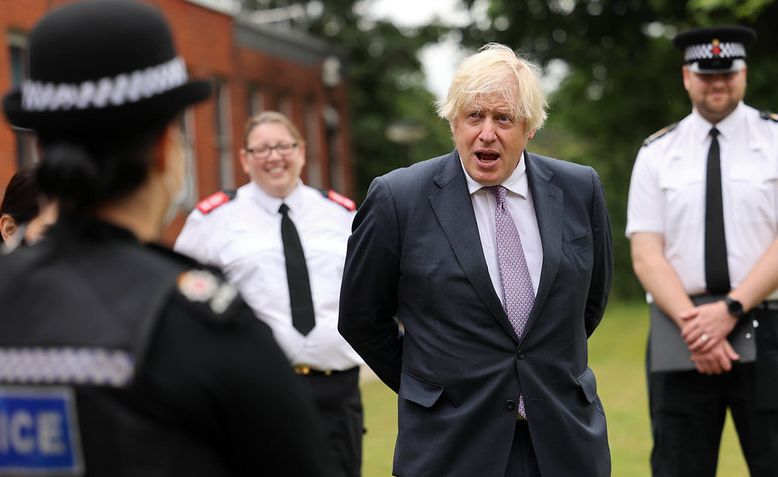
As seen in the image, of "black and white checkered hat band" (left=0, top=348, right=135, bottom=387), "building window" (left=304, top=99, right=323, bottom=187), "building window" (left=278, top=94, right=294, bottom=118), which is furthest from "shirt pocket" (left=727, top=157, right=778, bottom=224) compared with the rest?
"building window" (left=304, top=99, right=323, bottom=187)

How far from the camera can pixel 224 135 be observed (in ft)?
96.7

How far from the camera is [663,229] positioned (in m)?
6.24

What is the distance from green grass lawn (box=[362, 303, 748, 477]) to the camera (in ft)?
31.2

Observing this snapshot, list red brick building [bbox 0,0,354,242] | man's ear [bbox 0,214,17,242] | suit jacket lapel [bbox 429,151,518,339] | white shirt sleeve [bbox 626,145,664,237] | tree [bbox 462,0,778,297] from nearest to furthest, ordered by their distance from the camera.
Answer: suit jacket lapel [bbox 429,151,518,339], man's ear [bbox 0,214,17,242], white shirt sleeve [bbox 626,145,664,237], red brick building [bbox 0,0,354,242], tree [bbox 462,0,778,297]

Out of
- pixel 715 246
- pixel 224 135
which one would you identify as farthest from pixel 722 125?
pixel 224 135

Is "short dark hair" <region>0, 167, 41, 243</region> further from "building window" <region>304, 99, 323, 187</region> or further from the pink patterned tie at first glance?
"building window" <region>304, 99, 323, 187</region>

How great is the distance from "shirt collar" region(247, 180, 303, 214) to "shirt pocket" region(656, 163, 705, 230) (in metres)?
2.06

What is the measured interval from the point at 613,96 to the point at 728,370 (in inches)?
740

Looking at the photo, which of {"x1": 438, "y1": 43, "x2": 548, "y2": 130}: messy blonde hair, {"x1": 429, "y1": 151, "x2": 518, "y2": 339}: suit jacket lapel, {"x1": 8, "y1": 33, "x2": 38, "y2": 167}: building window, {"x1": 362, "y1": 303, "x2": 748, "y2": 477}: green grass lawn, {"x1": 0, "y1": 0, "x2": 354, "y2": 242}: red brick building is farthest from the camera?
{"x1": 0, "y1": 0, "x2": 354, "y2": 242}: red brick building

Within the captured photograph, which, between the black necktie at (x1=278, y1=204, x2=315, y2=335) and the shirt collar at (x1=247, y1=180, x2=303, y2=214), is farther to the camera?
the shirt collar at (x1=247, y1=180, x2=303, y2=214)

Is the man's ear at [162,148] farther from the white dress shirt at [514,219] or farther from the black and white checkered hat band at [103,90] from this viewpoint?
the white dress shirt at [514,219]

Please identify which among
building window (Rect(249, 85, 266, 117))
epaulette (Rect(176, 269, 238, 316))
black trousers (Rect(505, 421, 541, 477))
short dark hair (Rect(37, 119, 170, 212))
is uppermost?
short dark hair (Rect(37, 119, 170, 212))

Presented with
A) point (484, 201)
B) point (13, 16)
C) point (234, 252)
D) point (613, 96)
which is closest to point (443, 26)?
point (613, 96)

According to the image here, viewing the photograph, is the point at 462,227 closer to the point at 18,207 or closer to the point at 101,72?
the point at 18,207
